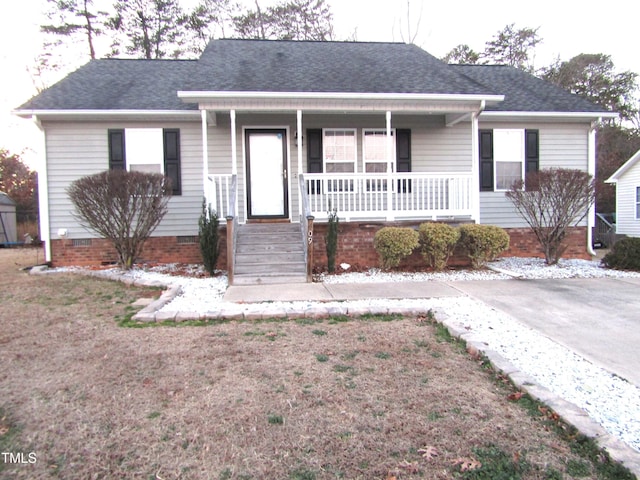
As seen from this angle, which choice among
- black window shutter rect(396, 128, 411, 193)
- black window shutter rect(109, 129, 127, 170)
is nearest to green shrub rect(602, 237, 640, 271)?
black window shutter rect(396, 128, 411, 193)

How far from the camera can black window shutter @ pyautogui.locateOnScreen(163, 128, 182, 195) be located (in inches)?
372

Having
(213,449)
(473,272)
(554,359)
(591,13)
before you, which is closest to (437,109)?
(473,272)

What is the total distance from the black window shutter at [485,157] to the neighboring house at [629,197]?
39.6 ft

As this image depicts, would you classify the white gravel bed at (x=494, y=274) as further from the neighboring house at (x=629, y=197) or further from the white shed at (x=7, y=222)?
the white shed at (x=7, y=222)

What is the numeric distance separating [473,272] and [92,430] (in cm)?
694

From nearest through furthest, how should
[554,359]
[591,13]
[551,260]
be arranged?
1. [554,359]
2. [551,260]
3. [591,13]

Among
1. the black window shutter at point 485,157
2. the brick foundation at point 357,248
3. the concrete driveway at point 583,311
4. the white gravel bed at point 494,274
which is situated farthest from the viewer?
the black window shutter at point 485,157

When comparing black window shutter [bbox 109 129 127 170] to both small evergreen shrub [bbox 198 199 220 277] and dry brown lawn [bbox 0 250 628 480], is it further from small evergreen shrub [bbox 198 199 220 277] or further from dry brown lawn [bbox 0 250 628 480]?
dry brown lawn [bbox 0 250 628 480]

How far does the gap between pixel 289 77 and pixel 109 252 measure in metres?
5.66

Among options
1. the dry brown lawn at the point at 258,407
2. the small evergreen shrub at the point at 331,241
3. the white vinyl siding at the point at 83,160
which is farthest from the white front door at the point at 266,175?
the dry brown lawn at the point at 258,407

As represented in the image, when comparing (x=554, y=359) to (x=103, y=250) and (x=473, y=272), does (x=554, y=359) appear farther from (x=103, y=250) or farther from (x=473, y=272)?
(x=103, y=250)

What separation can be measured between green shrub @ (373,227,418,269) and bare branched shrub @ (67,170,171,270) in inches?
168

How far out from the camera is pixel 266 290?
21.1 feet

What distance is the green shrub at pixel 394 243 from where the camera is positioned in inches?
299
